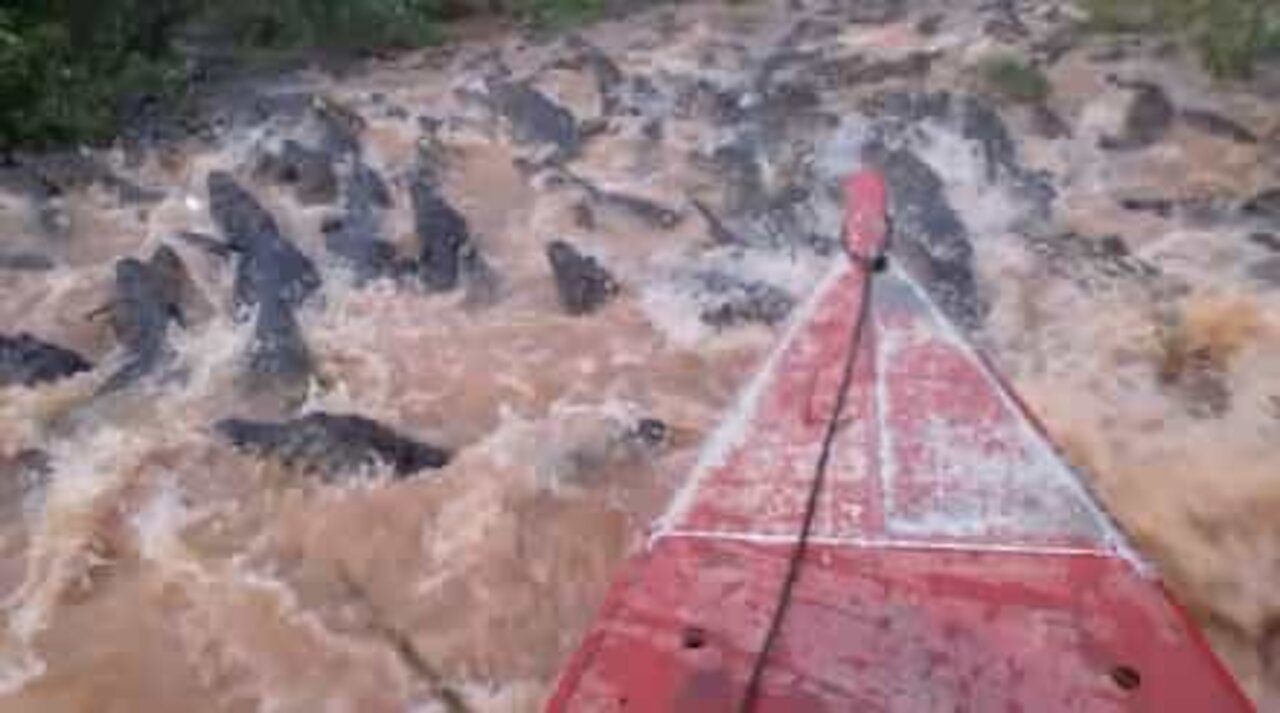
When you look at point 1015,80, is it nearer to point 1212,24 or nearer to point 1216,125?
point 1216,125

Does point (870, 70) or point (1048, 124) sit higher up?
point (870, 70)

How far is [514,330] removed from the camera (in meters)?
6.42

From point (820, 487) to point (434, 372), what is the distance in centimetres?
270

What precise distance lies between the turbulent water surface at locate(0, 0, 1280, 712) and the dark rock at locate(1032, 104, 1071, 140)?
4 centimetres

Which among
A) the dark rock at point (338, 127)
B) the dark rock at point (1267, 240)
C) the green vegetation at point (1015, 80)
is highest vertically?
the green vegetation at point (1015, 80)

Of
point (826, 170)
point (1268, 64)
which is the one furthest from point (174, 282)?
point (1268, 64)

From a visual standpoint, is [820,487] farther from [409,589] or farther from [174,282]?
[174,282]

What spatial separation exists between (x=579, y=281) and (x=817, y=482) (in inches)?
119

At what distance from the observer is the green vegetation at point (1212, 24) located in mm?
8930

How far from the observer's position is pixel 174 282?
6.89 meters

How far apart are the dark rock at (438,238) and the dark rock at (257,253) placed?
650 millimetres

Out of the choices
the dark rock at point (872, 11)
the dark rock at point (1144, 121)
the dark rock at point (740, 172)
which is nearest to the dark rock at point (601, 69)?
the dark rock at point (740, 172)

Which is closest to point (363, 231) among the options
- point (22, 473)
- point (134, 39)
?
point (22, 473)

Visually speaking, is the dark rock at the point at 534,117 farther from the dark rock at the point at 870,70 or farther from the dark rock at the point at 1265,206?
the dark rock at the point at 1265,206
